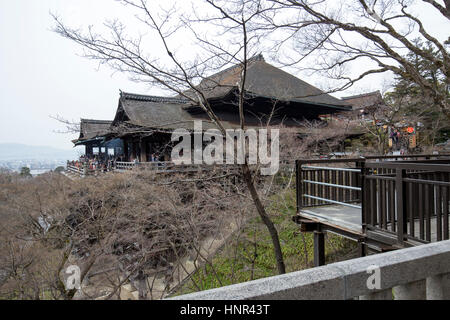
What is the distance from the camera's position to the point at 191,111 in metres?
18.3

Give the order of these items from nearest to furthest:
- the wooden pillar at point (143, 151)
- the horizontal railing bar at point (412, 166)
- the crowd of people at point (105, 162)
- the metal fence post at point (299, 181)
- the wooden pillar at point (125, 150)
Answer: the horizontal railing bar at point (412, 166) < the metal fence post at point (299, 181) < the crowd of people at point (105, 162) < the wooden pillar at point (143, 151) < the wooden pillar at point (125, 150)

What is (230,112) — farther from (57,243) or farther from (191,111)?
(57,243)

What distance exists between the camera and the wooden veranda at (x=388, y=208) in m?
3.26

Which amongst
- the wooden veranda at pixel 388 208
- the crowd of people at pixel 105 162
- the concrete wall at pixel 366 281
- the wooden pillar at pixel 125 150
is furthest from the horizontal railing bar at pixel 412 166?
the wooden pillar at pixel 125 150

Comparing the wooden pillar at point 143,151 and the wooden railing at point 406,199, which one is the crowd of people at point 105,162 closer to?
the wooden pillar at point 143,151

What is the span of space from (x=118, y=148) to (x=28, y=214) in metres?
12.3

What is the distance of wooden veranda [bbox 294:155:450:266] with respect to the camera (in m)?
3.26

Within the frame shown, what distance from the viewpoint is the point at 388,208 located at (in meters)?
4.39

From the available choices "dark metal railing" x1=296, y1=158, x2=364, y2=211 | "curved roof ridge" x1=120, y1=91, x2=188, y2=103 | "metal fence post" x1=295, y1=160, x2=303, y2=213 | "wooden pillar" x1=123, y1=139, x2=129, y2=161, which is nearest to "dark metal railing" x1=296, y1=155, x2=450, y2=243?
"metal fence post" x1=295, y1=160, x2=303, y2=213

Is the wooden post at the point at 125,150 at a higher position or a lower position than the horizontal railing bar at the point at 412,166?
higher

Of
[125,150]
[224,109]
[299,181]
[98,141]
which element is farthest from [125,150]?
[299,181]

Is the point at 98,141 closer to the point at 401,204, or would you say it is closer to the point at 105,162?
the point at 105,162

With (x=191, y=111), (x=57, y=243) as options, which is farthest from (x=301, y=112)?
(x=57, y=243)

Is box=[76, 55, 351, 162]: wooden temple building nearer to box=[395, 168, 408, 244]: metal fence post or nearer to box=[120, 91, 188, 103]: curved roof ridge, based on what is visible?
box=[120, 91, 188, 103]: curved roof ridge
